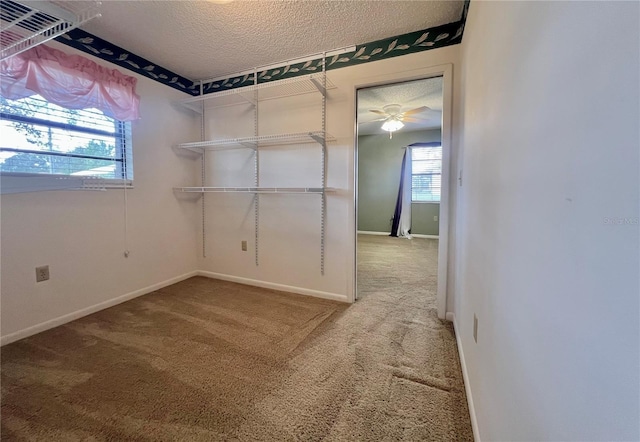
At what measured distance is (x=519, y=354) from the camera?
2.32 feet

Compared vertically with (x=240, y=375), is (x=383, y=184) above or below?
above

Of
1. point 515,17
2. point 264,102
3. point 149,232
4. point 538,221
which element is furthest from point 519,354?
point 149,232

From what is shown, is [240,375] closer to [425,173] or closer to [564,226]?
[564,226]

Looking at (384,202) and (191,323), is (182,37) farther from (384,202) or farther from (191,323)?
(384,202)

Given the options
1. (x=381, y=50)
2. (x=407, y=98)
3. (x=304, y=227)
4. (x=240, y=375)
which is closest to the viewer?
(x=240, y=375)

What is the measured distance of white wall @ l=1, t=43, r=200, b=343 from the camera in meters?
1.94

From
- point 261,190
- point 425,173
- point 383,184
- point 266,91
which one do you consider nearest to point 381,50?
point 266,91

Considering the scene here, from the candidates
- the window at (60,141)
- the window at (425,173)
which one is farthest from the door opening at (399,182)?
the window at (60,141)

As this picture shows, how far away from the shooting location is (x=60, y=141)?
2131mm

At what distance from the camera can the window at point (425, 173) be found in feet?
19.8

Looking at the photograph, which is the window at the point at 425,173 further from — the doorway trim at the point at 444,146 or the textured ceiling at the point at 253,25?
the textured ceiling at the point at 253,25

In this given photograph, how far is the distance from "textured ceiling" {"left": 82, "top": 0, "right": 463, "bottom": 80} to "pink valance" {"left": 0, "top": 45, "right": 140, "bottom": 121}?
1.13 feet

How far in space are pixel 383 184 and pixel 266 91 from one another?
4.38m

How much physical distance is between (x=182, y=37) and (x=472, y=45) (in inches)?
88.5
